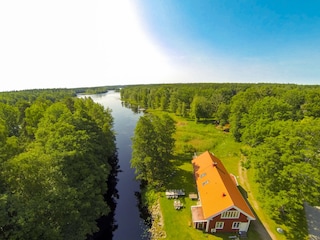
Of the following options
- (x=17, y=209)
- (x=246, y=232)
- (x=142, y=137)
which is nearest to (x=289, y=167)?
(x=246, y=232)

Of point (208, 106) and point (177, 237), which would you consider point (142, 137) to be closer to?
point (177, 237)

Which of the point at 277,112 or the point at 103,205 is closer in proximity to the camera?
the point at 103,205

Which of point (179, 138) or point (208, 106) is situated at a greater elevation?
point (208, 106)

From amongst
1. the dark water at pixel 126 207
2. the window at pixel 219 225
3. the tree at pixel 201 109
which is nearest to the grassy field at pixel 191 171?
the window at pixel 219 225

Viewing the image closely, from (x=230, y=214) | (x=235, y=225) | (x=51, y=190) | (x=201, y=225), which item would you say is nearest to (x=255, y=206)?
(x=235, y=225)

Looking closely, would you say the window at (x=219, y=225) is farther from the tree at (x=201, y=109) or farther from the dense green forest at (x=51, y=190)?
the tree at (x=201, y=109)

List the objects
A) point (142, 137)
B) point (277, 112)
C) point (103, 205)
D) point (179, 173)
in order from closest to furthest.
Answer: point (103, 205) < point (142, 137) < point (179, 173) < point (277, 112)
